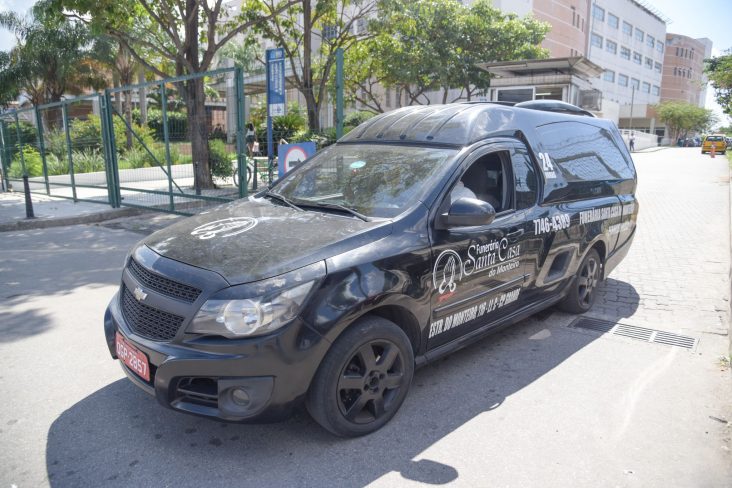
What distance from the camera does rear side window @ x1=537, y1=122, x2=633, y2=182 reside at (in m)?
4.78

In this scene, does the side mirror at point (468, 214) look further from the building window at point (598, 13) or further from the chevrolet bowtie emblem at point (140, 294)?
the building window at point (598, 13)

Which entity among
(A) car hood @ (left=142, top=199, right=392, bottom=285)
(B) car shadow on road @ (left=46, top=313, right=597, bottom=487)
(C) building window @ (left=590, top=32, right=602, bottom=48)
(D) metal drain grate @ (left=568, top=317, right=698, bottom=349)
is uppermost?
(C) building window @ (left=590, top=32, right=602, bottom=48)

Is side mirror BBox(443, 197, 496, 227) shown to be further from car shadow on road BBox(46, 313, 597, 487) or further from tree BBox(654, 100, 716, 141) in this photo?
tree BBox(654, 100, 716, 141)

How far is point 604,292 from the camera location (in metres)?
6.21

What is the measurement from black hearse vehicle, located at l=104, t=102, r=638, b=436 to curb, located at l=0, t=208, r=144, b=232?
26.3 feet

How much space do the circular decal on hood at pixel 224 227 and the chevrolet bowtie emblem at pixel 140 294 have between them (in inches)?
18.6

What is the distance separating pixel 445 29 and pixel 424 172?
93.7 feet

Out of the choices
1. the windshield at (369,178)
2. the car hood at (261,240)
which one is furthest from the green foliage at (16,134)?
the car hood at (261,240)

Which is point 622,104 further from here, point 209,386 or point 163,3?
point 209,386

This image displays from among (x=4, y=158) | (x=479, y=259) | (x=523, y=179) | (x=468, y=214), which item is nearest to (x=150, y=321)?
(x=468, y=214)

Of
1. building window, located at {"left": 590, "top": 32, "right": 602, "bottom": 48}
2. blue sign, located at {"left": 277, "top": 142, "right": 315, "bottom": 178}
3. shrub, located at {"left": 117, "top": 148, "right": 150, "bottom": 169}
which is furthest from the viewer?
building window, located at {"left": 590, "top": 32, "right": 602, "bottom": 48}

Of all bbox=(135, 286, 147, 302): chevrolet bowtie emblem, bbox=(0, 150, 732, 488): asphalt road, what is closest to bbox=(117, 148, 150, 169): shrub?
bbox=(0, 150, 732, 488): asphalt road

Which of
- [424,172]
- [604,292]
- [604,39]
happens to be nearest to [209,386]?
[424,172]

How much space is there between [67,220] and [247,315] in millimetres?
9577
